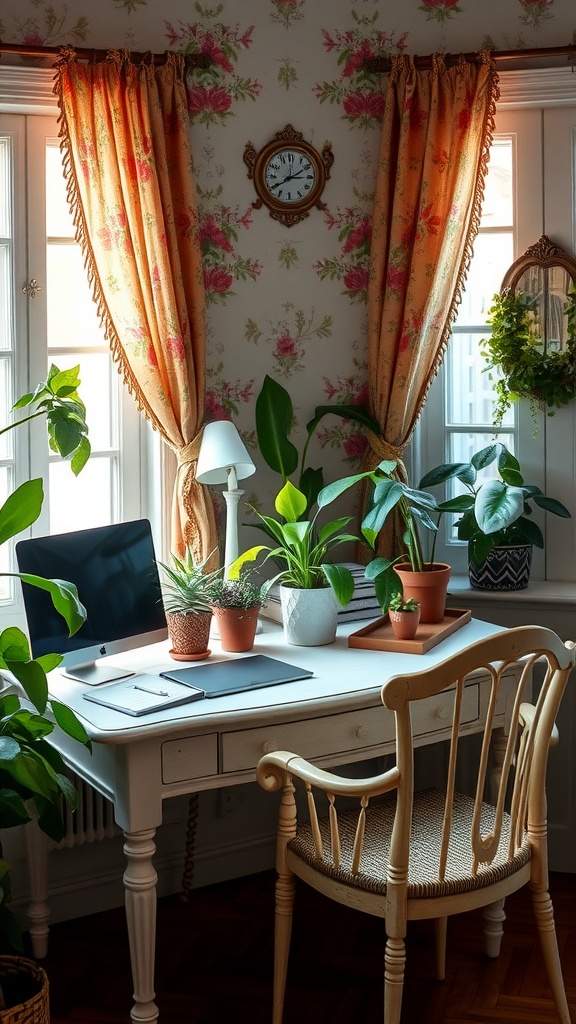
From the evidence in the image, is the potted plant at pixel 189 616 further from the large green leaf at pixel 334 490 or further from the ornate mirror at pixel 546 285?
the ornate mirror at pixel 546 285

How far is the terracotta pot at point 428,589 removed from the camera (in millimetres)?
2727

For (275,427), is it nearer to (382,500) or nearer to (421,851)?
(382,500)

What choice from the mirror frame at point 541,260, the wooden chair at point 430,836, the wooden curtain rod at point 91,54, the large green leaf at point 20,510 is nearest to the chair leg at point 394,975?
the wooden chair at point 430,836

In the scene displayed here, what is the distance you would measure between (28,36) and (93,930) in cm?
237

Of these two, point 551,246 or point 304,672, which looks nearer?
point 304,672

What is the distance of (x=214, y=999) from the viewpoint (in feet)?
8.41

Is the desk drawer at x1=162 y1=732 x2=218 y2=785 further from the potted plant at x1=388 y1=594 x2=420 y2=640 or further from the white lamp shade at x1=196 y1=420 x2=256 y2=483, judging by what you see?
the white lamp shade at x1=196 y1=420 x2=256 y2=483

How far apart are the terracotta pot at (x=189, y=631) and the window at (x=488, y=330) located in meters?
1.01

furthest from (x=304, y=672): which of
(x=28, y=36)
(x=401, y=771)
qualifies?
(x=28, y=36)

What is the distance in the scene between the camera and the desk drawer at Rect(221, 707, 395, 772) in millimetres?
2242

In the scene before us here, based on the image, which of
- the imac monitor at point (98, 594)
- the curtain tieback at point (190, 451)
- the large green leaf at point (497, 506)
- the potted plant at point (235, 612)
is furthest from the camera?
the curtain tieback at point (190, 451)

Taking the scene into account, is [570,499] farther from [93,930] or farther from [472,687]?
[93,930]

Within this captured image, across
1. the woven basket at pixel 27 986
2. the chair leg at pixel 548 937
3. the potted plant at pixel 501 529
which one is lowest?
the woven basket at pixel 27 986

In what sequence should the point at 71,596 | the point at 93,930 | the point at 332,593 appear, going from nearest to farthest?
the point at 71,596, the point at 332,593, the point at 93,930
